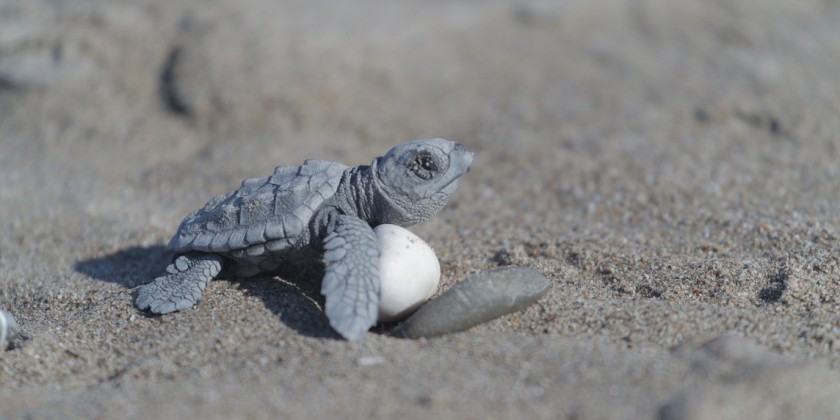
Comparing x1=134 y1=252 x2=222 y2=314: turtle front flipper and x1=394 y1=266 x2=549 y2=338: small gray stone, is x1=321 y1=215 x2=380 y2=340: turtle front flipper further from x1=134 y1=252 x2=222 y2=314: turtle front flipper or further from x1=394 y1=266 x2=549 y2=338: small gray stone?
x1=134 y1=252 x2=222 y2=314: turtle front flipper

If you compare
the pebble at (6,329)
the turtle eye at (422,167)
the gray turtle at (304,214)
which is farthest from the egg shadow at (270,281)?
the turtle eye at (422,167)

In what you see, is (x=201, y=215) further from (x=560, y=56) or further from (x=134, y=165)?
(x=560, y=56)

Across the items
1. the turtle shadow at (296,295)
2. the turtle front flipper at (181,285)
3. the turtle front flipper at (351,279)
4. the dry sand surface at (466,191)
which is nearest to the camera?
the dry sand surface at (466,191)

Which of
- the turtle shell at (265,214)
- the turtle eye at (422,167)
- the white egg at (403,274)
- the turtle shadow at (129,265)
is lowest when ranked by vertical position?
the turtle shadow at (129,265)

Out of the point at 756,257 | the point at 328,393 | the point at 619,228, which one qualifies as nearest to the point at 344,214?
the point at 328,393

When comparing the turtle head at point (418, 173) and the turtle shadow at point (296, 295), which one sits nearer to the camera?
the turtle shadow at point (296, 295)

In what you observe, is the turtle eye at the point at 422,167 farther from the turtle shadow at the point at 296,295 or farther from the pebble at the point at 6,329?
the pebble at the point at 6,329
